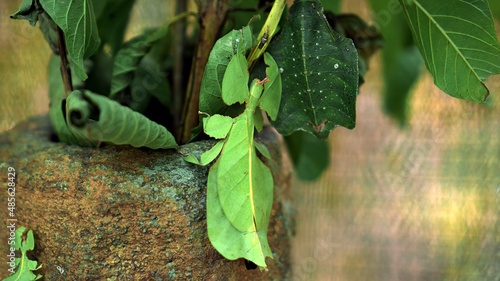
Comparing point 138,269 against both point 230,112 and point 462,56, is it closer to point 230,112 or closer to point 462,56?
point 230,112

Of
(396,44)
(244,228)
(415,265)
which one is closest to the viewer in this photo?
(244,228)

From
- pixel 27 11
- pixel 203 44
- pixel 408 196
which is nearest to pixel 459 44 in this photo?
pixel 203 44

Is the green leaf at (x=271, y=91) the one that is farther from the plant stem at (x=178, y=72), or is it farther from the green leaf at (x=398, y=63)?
the green leaf at (x=398, y=63)

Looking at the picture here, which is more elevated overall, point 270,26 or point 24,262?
point 270,26

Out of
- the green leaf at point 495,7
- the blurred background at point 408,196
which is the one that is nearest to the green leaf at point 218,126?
the green leaf at point 495,7

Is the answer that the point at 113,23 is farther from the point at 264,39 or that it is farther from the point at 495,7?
the point at 495,7

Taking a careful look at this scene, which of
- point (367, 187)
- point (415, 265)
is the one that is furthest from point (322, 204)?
point (415, 265)
